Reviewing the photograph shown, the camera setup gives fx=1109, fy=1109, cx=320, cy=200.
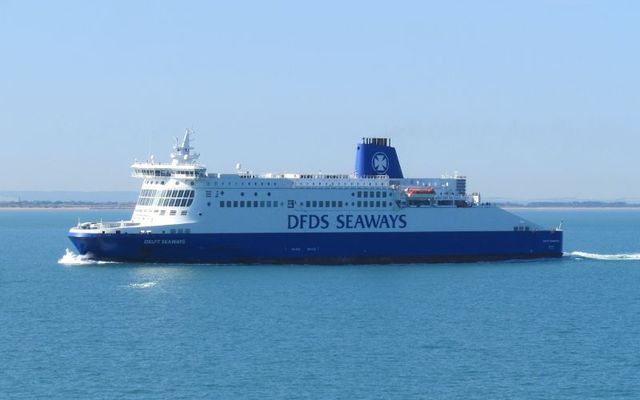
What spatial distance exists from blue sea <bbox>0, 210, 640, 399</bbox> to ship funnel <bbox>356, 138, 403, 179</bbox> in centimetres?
846

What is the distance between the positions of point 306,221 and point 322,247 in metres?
1.66

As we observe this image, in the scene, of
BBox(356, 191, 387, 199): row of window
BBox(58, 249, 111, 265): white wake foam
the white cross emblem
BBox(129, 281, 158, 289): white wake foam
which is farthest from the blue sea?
the white cross emblem

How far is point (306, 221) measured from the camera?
197 feet

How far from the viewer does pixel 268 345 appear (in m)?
35.3

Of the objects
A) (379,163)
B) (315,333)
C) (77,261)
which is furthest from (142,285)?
(379,163)

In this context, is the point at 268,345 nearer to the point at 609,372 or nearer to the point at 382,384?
the point at 382,384

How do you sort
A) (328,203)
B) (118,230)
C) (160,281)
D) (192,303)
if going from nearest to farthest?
(192,303)
(160,281)
(118,230)
(328,203)

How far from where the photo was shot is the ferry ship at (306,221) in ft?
189

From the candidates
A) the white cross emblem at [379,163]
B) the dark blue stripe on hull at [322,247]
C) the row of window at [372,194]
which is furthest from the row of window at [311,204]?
the white cross emblem at [379,163]

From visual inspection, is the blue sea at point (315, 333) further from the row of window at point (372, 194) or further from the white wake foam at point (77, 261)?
the row of window at point (372, 194)

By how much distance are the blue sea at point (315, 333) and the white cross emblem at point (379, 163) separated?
8594 millimetres

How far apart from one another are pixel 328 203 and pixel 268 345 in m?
25.7

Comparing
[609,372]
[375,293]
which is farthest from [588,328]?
[375,293]

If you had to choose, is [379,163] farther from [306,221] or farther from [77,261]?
[77,261]
